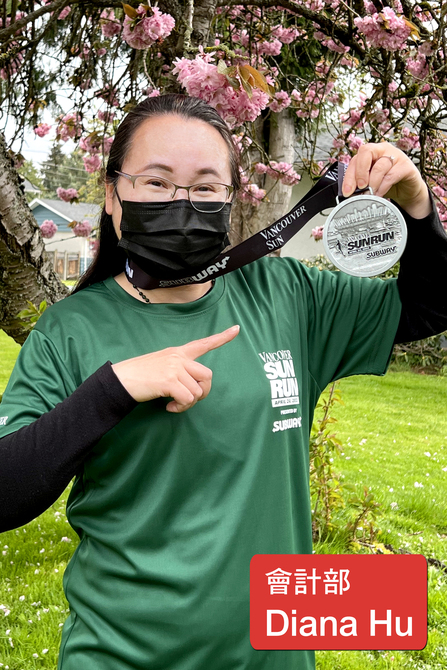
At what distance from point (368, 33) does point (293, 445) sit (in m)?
2.05

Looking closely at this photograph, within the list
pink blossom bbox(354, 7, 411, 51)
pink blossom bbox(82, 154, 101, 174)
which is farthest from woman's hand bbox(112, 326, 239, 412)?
pink blossom bbox(82, 154, 101, 174)

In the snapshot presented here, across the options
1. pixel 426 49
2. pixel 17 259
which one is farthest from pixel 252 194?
pixel 17 259

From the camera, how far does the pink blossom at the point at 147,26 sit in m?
2.34

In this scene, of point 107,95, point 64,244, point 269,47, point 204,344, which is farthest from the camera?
point 64,244

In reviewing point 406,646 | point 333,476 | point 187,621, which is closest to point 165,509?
point 187,621

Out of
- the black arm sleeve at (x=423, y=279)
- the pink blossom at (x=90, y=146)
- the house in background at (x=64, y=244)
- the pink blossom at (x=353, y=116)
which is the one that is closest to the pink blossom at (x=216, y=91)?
the black arm sleeve at (x=423, y=279)

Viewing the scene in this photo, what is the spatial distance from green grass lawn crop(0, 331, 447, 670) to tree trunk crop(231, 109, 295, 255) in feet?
7.48

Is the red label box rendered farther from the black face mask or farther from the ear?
the ear

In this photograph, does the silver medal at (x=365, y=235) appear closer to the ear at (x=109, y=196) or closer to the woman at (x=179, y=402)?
the woman at (x=179, y=402)

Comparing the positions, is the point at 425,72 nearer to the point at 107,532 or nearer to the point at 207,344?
the point at 207,344

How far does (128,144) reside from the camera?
4.85 ft

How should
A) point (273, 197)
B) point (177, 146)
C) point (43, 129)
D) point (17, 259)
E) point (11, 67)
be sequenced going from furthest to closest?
point (273, 197) → point (43, 129) → point (11, 67) → point (17, 259) → point (177, 146)

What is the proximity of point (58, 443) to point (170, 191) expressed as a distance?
633mm

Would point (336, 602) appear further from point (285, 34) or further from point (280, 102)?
point (285, 34)
